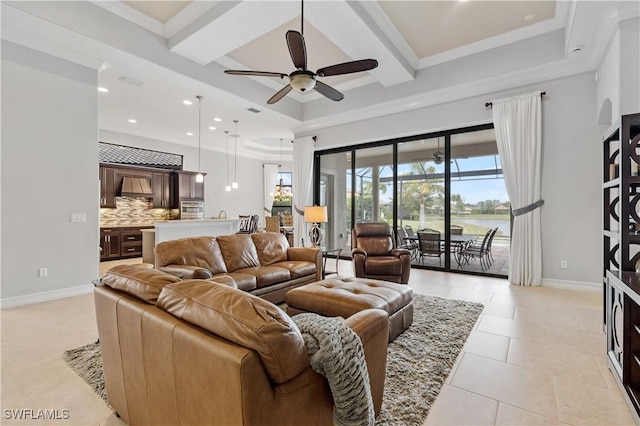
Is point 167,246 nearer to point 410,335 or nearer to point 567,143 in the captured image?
point 410,335

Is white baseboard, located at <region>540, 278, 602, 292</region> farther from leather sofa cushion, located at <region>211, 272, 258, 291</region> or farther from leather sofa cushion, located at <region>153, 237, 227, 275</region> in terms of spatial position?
leather sofa cushion, located at <region>153, 237, 227, 275</region>

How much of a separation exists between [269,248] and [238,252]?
19.9 inches

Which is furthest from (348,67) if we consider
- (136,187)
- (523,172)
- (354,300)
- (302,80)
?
(136,187)

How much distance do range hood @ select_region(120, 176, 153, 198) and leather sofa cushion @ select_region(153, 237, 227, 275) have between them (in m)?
5.42

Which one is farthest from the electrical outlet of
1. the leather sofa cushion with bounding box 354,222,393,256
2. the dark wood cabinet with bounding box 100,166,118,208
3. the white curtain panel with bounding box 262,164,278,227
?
the white curtain panel with bounding box 262,164,278,227

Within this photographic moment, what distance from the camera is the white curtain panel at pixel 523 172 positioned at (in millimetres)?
4512

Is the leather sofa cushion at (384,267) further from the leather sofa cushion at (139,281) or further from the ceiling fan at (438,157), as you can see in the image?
the leather sofa cushion at (139,281)

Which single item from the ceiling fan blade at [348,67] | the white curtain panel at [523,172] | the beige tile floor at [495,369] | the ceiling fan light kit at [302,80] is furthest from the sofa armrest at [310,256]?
the white curtain panel at [523,172]

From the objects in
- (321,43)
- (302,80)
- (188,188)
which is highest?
(321,43)

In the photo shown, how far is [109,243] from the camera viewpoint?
23.7ft

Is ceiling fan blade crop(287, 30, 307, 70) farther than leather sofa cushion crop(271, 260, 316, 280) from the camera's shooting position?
No

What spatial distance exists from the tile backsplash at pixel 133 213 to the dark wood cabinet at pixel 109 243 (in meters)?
0.44

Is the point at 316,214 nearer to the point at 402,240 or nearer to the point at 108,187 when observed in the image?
the point at 402,240

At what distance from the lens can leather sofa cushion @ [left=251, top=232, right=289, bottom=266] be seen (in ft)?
13.1
